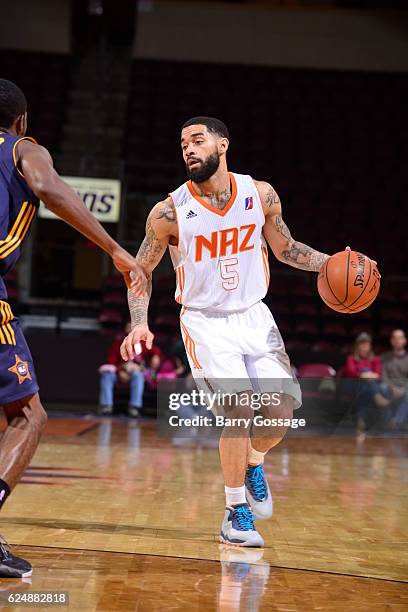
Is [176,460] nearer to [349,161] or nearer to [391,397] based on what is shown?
[391,397]

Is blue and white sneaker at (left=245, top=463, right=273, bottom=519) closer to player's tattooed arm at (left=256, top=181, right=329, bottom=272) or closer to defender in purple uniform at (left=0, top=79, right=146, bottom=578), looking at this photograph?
player's tattooed arm at (left=256, top=181, right=329, bottom=272)

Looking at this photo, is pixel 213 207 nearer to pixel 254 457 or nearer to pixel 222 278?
pixel 222 278

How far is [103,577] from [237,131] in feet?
40.8

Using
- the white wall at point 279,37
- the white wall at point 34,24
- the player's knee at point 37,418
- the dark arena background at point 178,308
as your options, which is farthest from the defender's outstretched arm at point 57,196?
the white wall at point 34,24

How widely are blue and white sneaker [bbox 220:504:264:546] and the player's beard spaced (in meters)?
1.57

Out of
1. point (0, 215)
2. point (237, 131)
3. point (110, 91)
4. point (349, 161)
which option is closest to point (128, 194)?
point (237, 131)

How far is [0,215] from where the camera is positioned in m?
2.78

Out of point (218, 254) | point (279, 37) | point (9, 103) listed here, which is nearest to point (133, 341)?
point (218, 254)

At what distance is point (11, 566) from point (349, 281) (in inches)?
79.3

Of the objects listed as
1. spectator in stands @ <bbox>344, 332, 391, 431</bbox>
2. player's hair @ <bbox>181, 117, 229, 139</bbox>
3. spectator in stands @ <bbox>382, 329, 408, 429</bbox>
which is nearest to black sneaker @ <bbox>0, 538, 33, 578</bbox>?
player's hair @ <bbox>181, 117, 229, 139</bbox>

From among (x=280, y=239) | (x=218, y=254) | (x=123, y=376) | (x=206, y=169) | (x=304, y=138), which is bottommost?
(x=123, y=376)

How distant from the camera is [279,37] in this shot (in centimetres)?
1639

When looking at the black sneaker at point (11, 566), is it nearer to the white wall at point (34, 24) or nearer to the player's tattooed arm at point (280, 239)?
the player's tattooed arm at point (280, 239)

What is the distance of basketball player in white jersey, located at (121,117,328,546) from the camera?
3928mm
